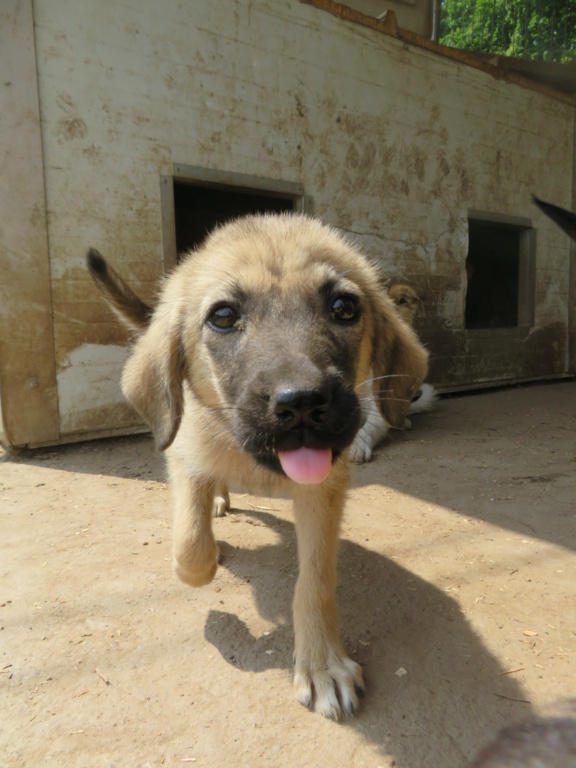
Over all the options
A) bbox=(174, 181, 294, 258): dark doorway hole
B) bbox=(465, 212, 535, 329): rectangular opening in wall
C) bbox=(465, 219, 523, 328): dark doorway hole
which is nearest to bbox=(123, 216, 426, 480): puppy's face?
bbox=(174, 181, 294, 258): dark doorway hole

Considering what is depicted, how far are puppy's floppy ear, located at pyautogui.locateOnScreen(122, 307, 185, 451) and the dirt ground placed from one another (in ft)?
2.71

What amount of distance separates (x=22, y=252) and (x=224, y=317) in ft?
11.0

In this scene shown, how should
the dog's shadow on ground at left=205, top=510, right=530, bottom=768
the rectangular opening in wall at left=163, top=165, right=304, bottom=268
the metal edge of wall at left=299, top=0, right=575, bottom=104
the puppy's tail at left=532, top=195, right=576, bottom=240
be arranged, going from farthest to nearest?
the metal edge of wall at left=299, top=0, right=575, bottom=104
the rectangular opening in wall at left=163, top=165, right=304, bottom=268
the puppy's tail at left=532, top=195, right=576, bottom=240
the dog's shadow on ground at left=205, top=510, right=530, bottom=768

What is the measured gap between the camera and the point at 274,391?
63.9 inches

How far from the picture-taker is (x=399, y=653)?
6.75 ft

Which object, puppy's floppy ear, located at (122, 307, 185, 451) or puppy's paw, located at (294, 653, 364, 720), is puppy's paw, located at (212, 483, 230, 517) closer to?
puppy's floppy ear, located at (122, 307, 185, 451)

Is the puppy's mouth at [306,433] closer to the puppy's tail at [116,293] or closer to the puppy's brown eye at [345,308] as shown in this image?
the puppy's brown eye at [345,308]

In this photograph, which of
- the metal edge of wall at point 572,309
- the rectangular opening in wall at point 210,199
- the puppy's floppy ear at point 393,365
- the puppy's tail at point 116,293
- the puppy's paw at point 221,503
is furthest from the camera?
the metal edge of wall at point 572,309

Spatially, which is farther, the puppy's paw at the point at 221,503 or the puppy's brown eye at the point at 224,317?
the puppy's paw at the point at 221,503

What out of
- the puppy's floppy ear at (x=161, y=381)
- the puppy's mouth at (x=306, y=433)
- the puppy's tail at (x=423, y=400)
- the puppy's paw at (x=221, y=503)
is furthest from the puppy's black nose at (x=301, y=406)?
the puppy's tail at (x=423, y=400)

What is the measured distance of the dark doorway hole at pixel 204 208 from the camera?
26.5 feet

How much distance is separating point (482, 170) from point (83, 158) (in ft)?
19.4

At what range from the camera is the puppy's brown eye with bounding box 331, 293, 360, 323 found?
6.91 feet

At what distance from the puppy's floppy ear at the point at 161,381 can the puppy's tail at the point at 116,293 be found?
3.78 feet
